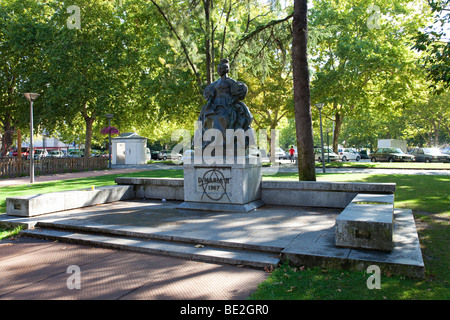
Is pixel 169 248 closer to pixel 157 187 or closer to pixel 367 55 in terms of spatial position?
pixel 157 187

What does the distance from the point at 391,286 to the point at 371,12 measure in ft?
89.2

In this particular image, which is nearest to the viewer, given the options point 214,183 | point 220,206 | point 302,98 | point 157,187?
point 220,206

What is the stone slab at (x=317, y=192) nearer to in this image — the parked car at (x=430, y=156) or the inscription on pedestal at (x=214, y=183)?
the inscription on pedestal at (x=214, y=183)

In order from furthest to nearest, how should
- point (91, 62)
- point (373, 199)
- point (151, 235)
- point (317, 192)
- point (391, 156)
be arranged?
point (391, 156)
point (91, 62)
point (317, 192)
point (373, 199)
point (151, 235)

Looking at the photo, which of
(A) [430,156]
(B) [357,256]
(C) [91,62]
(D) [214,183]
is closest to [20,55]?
(C) [91,62]

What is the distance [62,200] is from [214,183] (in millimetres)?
3694

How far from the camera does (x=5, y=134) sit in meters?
29.7

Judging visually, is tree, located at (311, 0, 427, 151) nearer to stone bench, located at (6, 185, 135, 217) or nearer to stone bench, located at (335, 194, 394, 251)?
stone bench, located at (6, 185, 135, 217)

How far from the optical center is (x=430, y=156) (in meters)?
34.4

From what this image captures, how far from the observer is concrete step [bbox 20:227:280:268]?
461 cm

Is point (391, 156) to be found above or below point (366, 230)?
above

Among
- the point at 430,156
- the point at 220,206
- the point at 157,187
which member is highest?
the point at 430,156

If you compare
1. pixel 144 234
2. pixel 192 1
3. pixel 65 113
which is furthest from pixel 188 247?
pixel 65 113

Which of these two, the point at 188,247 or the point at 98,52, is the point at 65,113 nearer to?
the point at 98,52
